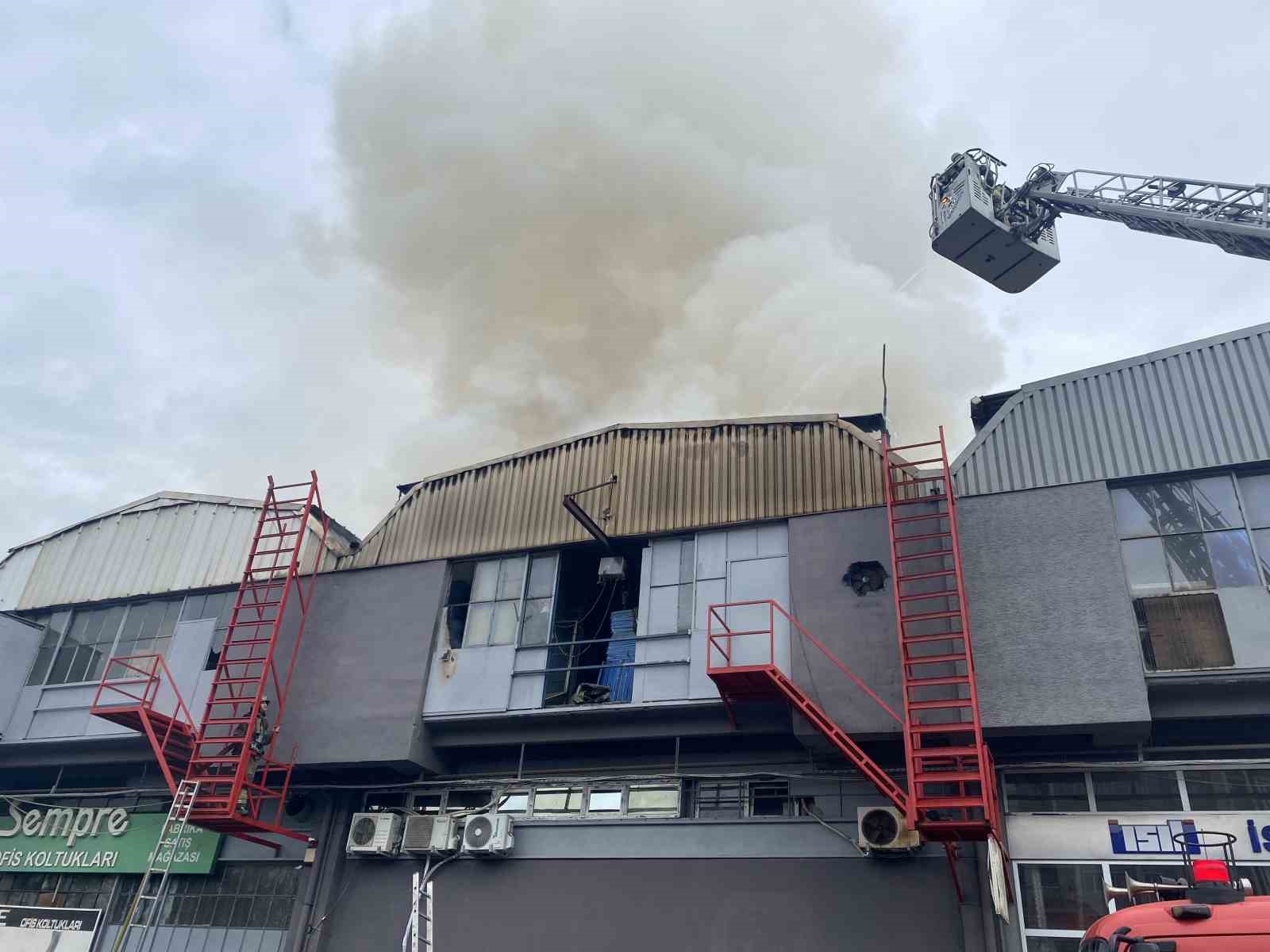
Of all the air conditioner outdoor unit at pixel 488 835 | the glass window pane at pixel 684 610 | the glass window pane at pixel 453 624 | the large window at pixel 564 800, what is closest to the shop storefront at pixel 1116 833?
the large window at pixel 564 800

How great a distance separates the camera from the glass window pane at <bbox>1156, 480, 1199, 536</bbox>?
17.1 metres

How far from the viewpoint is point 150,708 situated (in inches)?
887

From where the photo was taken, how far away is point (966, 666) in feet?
52.3

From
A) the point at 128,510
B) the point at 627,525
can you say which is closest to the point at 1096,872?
the point at 627,525

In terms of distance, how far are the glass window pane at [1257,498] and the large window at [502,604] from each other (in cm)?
1372

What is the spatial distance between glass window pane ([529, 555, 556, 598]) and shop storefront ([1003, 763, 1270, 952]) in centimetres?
1055

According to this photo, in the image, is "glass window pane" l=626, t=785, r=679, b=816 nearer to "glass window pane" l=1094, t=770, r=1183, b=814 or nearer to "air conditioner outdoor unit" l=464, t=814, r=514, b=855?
"air conditioner outdoor unit" l=464, t=814, r=514, b=855

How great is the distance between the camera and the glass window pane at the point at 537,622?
21.3 metres

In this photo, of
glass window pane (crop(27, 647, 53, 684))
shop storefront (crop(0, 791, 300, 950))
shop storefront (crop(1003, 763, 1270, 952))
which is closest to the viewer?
shop storefront (crop(1003, 763, 1270, 952))

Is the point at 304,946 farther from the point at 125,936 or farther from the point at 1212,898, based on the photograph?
the point at 1212,898

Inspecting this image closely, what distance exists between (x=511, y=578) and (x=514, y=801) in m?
4.96

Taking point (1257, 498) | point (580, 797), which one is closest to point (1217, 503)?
point (1257, 498)

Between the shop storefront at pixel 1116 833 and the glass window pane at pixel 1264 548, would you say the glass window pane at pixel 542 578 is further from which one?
the glass window pane at pixel 1264 548

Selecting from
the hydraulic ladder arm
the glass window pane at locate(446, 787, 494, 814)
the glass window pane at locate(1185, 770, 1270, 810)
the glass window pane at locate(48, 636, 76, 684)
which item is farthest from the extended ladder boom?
the glass window pane at locate(48, 636, 76, 684)
